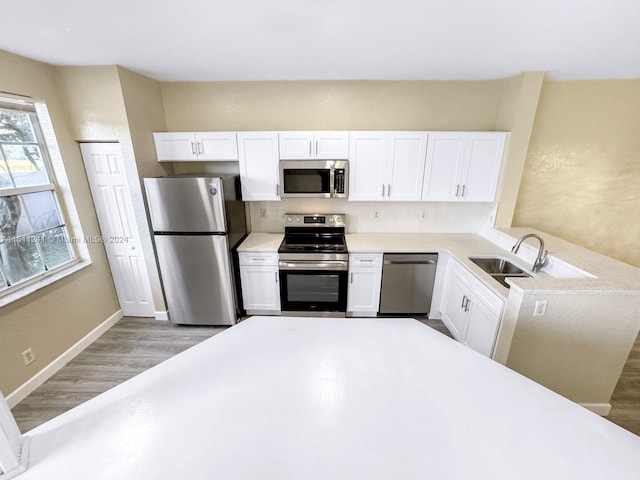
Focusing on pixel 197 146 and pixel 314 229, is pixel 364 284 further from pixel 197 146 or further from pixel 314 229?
pixel 197 146

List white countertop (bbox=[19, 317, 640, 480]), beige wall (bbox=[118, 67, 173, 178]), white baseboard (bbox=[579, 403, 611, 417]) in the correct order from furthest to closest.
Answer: beige wall (bbox=[118, 67, 173, 178]) < white baseboard (bbox=[579, 403, 611, 417]) < white countertop (bbox=[19, 317, 640, 480])

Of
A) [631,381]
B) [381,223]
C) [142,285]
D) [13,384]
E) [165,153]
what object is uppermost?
[165,153]

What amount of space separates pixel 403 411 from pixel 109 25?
2.61 meters

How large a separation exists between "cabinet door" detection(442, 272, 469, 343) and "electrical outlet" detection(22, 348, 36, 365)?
379cm

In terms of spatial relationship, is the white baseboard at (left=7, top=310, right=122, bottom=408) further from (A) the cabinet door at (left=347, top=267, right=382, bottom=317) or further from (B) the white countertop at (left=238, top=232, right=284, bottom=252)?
(A) the cabinet door at (left=347, top=267, right=382, bottom=317)

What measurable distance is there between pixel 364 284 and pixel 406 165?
141 cm

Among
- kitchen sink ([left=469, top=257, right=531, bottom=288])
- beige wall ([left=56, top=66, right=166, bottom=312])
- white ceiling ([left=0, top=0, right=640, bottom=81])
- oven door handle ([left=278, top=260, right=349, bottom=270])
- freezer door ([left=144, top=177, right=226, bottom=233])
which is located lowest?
oven door handle ([left=278, top=260, right=349, bottom=270])

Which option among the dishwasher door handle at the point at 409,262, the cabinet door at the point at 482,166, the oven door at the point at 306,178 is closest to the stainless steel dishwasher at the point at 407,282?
the dishwasher door handle at the point at 409,262

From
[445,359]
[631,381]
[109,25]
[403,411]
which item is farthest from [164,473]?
[631,381]

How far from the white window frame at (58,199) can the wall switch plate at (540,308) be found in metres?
3.82

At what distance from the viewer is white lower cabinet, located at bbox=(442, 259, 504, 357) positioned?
208 cm

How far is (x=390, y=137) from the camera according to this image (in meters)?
2.86

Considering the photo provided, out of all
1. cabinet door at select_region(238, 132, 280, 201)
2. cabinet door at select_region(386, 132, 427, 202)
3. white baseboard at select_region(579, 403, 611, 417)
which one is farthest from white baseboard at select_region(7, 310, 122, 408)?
white baseboard at select_region(579, 403, 611, 417)

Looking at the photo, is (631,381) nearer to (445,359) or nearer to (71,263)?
(445,359)
